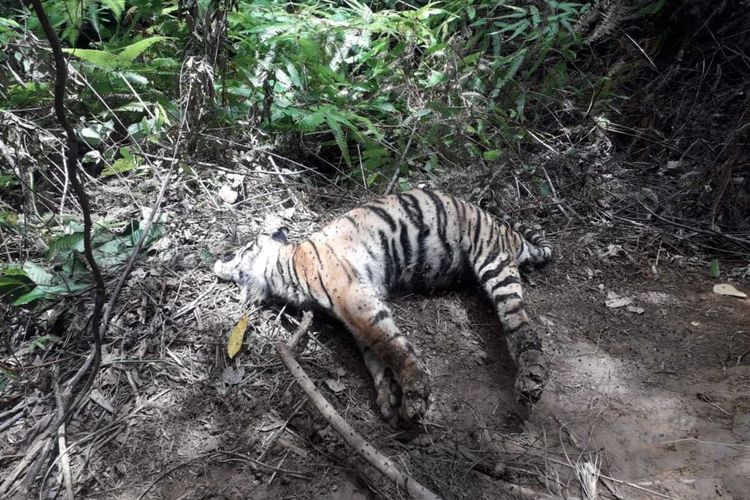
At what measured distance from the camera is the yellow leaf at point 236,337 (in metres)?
2.73

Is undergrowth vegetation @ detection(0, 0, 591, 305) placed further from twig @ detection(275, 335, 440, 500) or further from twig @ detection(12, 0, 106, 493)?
twig @ detection(275, 335, 440, 500)

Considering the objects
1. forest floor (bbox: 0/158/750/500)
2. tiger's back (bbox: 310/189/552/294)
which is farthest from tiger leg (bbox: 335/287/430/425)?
tiger's back (bbox: 310/189/552/294)

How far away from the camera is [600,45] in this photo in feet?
16.5

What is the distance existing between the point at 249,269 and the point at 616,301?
256 centimetres

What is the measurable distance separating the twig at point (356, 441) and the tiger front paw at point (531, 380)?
868mm

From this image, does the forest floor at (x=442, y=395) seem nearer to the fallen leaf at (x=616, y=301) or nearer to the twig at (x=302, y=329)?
the fallen leaf at (x=616, y=301)

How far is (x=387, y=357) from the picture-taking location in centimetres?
269

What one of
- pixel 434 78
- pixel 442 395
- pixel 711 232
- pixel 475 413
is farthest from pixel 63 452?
pixel 711 232

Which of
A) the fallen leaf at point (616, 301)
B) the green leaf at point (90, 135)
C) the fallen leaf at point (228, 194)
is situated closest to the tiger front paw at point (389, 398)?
the fallen leaf at point (616, 301)

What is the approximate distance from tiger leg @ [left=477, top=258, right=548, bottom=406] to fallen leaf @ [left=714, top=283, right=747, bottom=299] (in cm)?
146

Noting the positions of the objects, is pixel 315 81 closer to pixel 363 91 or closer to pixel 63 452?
pixel 363 91

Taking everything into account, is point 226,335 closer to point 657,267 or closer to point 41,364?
point 41,364

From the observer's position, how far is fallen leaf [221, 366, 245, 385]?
8.68ft

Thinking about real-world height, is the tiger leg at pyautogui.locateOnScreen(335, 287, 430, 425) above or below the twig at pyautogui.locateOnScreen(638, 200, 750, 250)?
below
